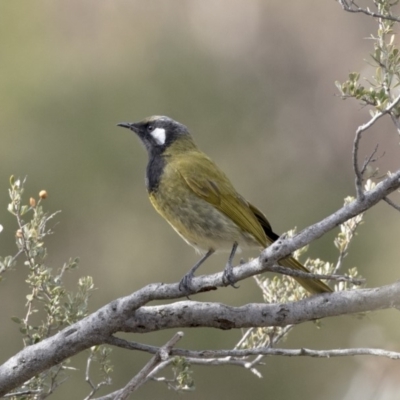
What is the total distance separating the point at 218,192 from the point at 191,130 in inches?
311

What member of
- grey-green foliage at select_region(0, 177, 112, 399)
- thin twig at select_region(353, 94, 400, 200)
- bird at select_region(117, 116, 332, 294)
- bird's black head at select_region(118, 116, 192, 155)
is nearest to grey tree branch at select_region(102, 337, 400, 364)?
grey-green foliage at select_region(0, 177, 112, 399)

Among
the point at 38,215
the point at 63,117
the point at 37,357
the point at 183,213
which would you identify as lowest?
the point at 37,357

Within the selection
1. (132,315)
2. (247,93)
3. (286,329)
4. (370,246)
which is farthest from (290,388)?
(132,315)

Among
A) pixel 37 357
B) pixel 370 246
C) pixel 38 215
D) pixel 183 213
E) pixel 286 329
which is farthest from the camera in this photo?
pixel 370 246

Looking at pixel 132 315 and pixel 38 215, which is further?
pixel 38 215

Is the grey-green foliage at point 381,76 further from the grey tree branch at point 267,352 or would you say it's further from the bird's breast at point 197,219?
the bird's breast at point 197,219

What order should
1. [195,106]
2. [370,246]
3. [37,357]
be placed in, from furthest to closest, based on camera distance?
[195,106], [370,246], [37,357]

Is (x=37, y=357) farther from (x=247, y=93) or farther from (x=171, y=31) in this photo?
(x=171, y=31)

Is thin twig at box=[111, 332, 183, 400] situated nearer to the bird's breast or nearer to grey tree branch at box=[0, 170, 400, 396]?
grey tree branch at box=[0, 170, 400, 396]

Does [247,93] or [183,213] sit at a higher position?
[247,93]

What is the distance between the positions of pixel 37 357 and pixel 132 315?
1.23 feet

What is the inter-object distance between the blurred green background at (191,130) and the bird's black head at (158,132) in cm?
301

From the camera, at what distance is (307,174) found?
13531 millimetres

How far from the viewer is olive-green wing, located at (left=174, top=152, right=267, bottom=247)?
446 cm
